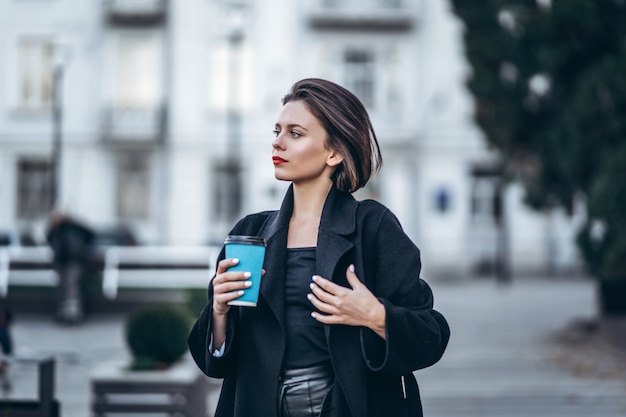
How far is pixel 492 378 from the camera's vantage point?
1139 centimetres

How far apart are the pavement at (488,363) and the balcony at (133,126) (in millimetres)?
16138

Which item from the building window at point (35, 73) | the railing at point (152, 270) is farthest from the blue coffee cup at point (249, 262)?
the building window at point (35, 73)

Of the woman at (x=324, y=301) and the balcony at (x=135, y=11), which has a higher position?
the balcony at (x=135, y=11)

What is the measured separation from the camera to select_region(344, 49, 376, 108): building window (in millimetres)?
35719

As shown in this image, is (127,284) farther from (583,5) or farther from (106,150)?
(106,150)

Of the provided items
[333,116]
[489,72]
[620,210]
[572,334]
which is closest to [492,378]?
[620,210]

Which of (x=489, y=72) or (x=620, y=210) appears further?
(x=489, y=72)

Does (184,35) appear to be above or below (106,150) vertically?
above

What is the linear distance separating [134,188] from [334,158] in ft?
107

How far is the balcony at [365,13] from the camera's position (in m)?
35.0

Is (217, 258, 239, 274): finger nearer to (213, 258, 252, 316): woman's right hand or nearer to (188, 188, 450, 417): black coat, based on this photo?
(213, 258, 252, 316): woman's right hand

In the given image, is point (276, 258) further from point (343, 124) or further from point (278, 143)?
point (343, 124)

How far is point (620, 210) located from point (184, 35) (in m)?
24.7

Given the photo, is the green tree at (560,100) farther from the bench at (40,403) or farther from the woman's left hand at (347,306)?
the woman's left hand at (347,306)
